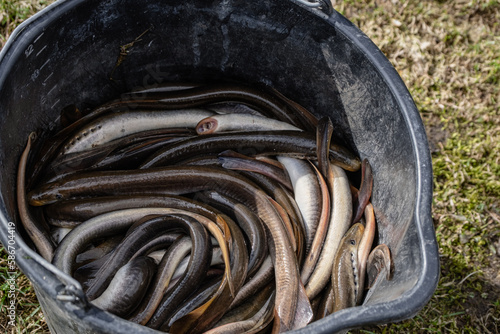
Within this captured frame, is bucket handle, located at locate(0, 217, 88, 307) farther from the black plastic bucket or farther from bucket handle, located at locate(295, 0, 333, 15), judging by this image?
bucket handle, located at locate(295, 0, 333, 15)

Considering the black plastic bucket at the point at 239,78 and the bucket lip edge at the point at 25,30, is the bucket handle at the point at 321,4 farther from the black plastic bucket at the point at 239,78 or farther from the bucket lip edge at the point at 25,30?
the bucket lip edge at the point at 25,30

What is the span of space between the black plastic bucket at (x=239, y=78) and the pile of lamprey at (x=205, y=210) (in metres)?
0.10

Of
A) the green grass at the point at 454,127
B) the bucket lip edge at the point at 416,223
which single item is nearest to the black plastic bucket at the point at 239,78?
the bucket lip edge at the point at 416,223

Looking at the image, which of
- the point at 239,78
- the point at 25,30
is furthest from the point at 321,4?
the point at 25,30

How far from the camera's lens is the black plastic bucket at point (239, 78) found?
1409mm

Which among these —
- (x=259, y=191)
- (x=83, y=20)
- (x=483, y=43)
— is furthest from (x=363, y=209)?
(x=483, y=43)

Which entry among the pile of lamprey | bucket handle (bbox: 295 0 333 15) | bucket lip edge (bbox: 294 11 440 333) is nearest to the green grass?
the pile of lamprey

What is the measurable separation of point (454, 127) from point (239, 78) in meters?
1.64

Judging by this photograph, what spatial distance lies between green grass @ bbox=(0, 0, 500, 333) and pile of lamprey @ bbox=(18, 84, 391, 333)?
663mm

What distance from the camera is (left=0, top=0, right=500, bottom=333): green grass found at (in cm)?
255

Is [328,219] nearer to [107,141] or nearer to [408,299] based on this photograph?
[408,299]

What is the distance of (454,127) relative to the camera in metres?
3.16

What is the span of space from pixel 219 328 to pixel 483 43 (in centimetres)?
307

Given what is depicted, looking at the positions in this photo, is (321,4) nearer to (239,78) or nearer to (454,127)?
(239,78)
